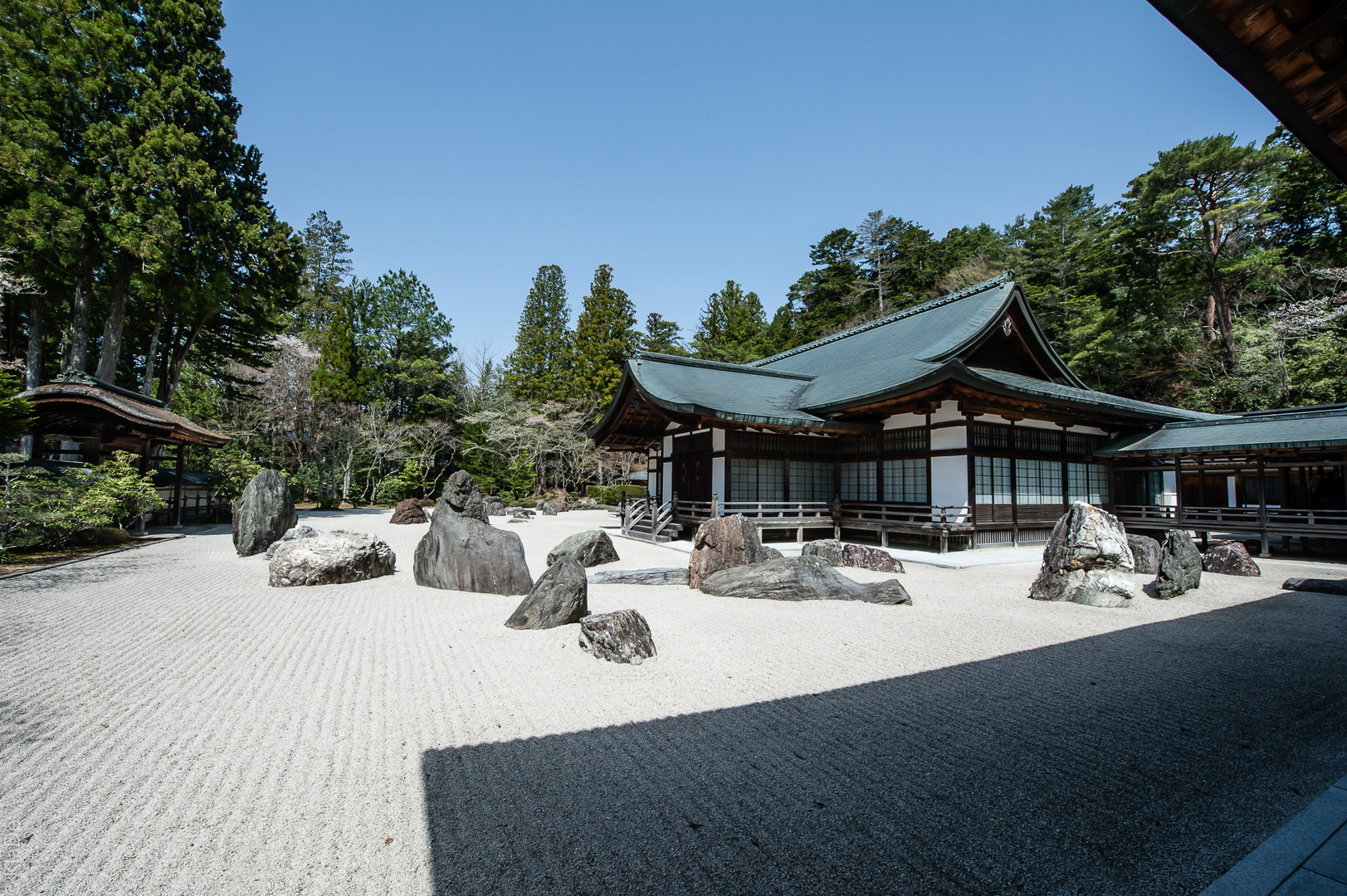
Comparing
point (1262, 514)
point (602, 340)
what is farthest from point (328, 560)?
point (602, 340)

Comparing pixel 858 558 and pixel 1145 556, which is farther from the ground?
pixel 1145 556

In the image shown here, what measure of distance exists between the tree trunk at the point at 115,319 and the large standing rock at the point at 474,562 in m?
15.6

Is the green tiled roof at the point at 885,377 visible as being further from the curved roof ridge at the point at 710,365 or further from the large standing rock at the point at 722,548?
the large standing rock at the point at 722,548

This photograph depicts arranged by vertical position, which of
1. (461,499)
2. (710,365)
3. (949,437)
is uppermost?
(710,365)

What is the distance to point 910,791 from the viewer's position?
2.60 meters

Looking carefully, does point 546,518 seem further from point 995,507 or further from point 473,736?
point 473,736

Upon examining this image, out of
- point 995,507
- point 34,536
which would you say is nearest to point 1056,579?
point 995,507

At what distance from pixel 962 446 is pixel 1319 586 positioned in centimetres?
533

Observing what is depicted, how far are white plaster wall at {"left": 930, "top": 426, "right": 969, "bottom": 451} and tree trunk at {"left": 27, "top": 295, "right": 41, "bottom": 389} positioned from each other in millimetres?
23960

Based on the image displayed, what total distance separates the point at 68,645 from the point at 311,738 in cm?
341

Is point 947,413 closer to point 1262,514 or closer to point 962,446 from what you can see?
point 962,446

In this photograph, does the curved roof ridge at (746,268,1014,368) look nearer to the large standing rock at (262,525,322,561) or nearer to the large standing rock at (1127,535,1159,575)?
the large standing rock at (1127,535,1159,575)

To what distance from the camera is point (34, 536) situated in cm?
880

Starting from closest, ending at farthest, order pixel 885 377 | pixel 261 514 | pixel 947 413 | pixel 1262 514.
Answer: pixel 261 514, pixel 1262 514, pixel 947 413, pixel 885 377
